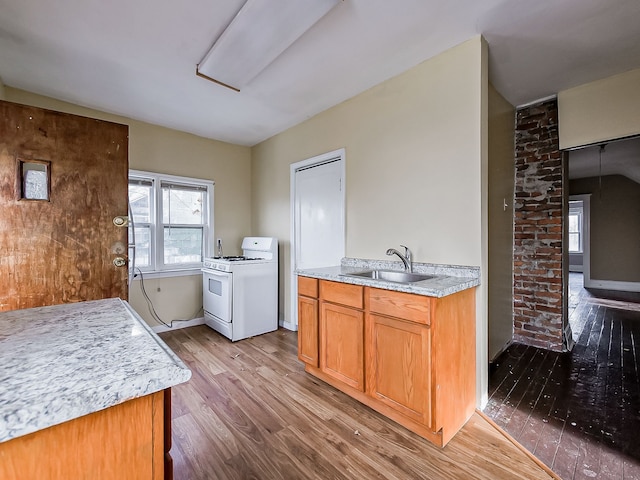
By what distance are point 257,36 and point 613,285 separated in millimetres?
8061

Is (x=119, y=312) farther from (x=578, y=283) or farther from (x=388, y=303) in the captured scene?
(x=578, y=283)

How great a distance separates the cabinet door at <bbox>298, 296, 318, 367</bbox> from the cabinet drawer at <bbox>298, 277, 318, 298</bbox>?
0.04m

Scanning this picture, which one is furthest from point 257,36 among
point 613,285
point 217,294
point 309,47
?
point 613,285

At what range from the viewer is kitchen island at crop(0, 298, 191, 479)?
1.60 feet

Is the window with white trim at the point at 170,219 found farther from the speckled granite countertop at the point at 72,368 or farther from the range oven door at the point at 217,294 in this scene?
the speckled granite countertop at the point at 72,368

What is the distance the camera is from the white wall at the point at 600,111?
2361 mm

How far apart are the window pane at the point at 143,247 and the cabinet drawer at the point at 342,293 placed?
2373mm

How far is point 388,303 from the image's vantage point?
6.06 feet

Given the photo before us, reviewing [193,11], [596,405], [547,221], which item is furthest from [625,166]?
[193,11]

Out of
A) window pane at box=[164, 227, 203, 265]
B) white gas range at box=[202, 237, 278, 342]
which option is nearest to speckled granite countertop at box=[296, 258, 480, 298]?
white gas range at box=[202, 237, 278, 342]

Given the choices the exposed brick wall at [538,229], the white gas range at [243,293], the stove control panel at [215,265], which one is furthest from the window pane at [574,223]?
the stove control panel at [215,265]

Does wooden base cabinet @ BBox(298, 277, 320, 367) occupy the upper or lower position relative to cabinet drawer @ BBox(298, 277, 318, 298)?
lower

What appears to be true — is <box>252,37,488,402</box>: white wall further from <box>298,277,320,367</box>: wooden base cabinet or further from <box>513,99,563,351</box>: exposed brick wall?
<box>513,99,563,351</box>: exposed brick wall

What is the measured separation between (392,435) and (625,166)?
21.5ft
